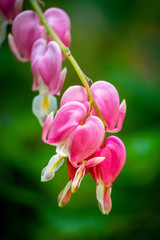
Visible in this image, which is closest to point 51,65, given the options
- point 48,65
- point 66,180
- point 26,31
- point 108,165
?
point 48,65

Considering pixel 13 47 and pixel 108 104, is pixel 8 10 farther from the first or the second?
pixel 108 104

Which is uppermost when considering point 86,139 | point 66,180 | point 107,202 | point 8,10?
point 8,10

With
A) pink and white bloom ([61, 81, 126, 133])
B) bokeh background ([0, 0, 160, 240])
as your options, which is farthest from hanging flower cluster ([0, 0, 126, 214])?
bokeh background ([0, 0, 160, 240])

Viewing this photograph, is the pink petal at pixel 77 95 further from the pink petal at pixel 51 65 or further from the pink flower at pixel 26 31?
the pink flower at pixel 26 31

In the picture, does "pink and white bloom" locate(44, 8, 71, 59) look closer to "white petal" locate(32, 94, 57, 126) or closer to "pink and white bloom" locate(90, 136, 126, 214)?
"white petal" locate(32, 94, 57, 126)

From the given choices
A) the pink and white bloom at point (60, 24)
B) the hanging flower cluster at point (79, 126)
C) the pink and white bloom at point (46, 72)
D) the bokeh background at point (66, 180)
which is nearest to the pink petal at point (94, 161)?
the hanging flower cluster at point (79, 126)

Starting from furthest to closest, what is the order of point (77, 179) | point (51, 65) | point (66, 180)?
point (66, 180) → point (51, 65) → point (77, 179)

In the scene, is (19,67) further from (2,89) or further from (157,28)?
(157,28)
